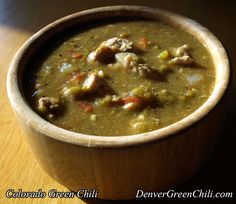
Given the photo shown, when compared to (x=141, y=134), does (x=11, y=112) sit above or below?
below

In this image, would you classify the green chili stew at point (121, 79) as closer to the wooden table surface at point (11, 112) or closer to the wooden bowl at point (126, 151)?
the wooden bowl at point (126, 151)

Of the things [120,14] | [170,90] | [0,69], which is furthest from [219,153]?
[0,69]

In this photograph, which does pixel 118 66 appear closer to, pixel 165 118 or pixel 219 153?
pixel 165 118

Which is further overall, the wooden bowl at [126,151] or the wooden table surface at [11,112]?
the wooden table surface at [11,112]

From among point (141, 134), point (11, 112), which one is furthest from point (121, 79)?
point (11, 112)

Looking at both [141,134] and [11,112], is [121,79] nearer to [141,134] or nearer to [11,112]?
[141,134]

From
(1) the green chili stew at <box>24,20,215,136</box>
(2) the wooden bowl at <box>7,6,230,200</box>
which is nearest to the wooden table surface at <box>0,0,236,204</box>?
(2) the wooden bowl at <box>7,6,230,200</box>

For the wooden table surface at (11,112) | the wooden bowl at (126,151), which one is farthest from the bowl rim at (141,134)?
the wooden table surface at (11,112)

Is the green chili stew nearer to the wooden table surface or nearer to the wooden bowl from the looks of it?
the wooden bowl

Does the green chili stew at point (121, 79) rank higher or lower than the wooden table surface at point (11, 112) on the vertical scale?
higher
